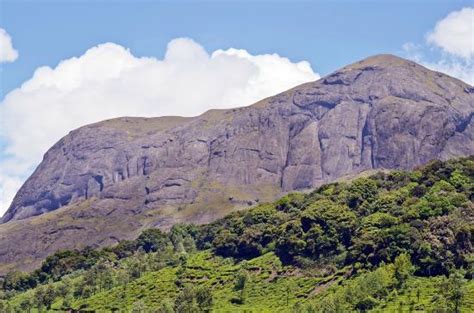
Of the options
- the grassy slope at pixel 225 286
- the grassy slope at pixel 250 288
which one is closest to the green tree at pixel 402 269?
the grassy slope at pixel 250 288

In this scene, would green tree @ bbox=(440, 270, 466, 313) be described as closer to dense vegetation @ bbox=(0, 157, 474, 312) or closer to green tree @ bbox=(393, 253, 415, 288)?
dense vegetation @ bbox=(0, 157, 474, 312)

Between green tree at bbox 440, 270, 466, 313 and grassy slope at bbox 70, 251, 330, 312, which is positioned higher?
grassy slope at bbox 70, 251, 330, 312

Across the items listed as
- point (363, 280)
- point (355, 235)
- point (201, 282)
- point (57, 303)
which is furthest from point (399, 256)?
point (57, 303)

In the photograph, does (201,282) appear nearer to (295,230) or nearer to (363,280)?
(295,230)

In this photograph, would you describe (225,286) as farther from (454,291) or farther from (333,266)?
(454,291)

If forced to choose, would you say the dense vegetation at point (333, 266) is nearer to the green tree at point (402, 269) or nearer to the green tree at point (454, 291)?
the green tree at point (454, 291)

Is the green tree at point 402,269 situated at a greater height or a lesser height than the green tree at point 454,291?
greater

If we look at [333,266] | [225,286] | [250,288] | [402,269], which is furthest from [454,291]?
[225,286]

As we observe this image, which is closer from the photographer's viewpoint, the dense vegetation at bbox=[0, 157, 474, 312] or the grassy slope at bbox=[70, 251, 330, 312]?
the dense vegetation at bbox=[0, 157, 474, 312]

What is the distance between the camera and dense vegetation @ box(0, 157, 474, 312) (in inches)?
5359

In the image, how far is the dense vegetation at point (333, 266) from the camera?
136m

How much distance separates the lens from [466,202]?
164 m

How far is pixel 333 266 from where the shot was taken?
163375 mm

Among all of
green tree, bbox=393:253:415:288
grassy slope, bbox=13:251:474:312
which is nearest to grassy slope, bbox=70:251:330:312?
grassy slope, bbox=13:251:474:312
